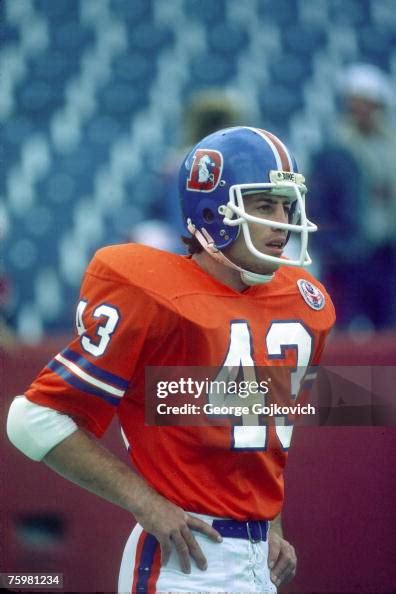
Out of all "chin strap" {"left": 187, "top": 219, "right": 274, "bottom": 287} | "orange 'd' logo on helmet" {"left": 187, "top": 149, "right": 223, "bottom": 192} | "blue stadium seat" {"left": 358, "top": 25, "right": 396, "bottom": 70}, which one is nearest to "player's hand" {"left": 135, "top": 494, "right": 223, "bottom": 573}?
"chin strap" {"left": 187, "top": 219, "right": 274, "bottom": 287}

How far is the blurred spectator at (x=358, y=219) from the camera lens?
13.5 ft

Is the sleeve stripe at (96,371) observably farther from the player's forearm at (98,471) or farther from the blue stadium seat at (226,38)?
the blue stadium seat at (226,38)

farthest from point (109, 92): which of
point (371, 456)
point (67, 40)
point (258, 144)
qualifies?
point (258, 144)

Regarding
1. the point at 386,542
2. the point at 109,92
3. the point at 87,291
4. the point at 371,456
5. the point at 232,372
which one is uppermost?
the point at 87,291

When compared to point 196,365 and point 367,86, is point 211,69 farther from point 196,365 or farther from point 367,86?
point 196,365

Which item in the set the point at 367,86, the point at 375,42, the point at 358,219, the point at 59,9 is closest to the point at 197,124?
the point at 358,219

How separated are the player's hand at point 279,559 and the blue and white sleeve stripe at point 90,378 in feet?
1.65

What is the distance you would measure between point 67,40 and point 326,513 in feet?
10.7

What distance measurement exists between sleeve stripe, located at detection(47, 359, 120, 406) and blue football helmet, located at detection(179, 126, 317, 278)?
1.31ft

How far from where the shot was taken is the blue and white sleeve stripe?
2211 millimetres

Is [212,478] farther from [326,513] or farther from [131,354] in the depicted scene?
[326,513]

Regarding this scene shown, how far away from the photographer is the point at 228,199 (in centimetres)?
238

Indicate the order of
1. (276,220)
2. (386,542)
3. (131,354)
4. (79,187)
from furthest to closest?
(79,187)
(386,542)
(276,220)
(131,354)

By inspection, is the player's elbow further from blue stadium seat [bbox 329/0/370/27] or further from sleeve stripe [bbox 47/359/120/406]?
blue stadium seat [bbox 329/0/370/27]
